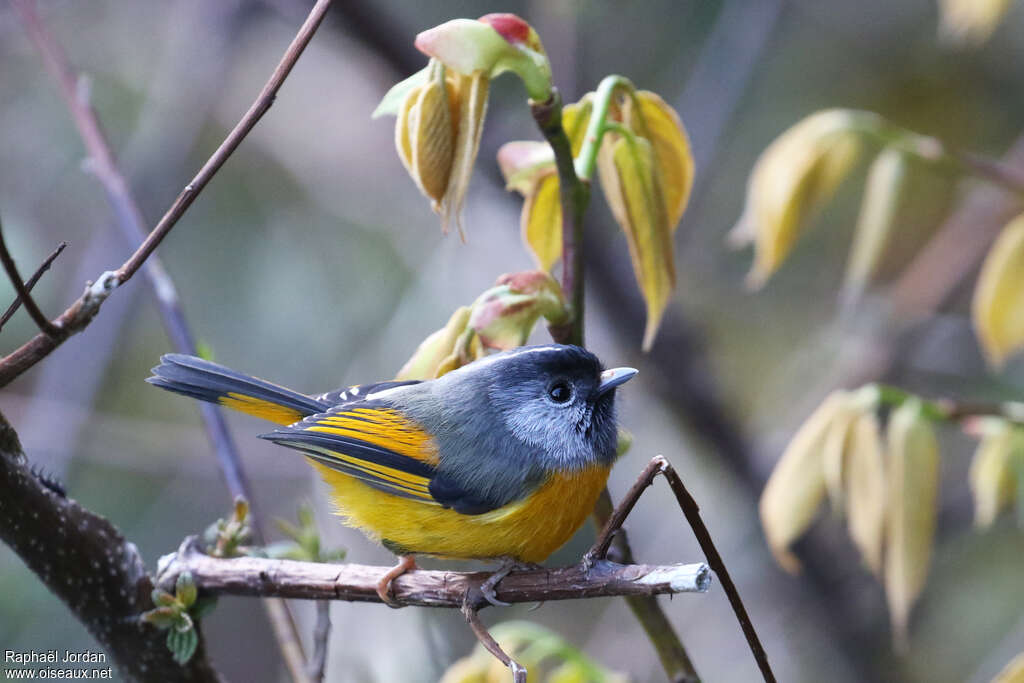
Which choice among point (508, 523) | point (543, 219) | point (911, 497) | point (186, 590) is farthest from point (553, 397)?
point (186, 590)

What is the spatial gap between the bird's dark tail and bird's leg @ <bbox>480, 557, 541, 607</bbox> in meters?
0.59

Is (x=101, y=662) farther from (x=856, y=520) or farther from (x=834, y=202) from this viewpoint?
(x=834, y=202)

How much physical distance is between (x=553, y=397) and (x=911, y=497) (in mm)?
714

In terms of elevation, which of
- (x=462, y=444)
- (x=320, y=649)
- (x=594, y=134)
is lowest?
(x=320, y=649)

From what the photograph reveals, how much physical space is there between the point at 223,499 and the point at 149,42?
2247mm

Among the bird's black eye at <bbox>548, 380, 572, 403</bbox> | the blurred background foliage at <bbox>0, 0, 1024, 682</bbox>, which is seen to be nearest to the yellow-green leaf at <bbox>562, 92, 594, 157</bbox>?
the bird's black eye at <bbox>548, 380, 572, 403</bbox>

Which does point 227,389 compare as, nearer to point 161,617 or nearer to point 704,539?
point 161,617

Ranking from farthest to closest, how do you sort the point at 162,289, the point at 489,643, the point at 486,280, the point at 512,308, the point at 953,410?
the point at 486,280, the point at 162,289, the point at 953,410, the point at 512,308, the point at 489,643

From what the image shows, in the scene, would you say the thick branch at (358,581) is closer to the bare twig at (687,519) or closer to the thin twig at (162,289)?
the bare twig at (687,519)

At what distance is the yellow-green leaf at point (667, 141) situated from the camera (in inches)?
65.2

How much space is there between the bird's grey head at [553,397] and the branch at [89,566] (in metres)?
0.74

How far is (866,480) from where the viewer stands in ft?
5.80

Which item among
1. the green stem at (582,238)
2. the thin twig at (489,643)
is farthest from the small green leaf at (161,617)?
the green stem at (582,238)

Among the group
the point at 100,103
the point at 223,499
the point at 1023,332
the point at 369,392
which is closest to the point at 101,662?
the point at 369,392
